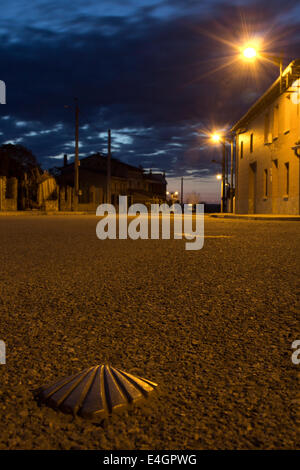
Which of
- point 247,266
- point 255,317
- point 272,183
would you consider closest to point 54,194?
point 272,183

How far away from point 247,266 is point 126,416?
4141 mm

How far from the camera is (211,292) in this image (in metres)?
3.98

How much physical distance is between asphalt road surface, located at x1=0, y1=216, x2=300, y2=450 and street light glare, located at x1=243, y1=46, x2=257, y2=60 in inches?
575

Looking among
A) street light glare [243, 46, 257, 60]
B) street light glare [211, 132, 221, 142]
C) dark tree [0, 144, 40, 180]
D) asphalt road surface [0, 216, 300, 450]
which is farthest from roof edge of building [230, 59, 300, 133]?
dark tree [0, 144, 40, 180]

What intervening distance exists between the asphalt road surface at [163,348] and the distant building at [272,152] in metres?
18.4

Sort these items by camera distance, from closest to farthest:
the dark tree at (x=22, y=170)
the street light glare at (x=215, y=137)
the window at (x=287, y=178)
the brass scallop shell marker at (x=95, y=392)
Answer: the brass scallop shell marker at (x=95, y=392), the window at (x=287, y=178), the dark tree at (x=22, y=170), the street light glare at (x=215, y=137)

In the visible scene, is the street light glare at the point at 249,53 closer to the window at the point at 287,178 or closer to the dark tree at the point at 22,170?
the window at the point at 287,178

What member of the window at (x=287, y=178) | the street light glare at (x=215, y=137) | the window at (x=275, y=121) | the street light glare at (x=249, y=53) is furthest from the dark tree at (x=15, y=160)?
the street light glare at (x=249, y=53)

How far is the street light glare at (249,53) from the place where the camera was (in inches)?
702

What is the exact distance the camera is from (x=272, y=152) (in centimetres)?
2631

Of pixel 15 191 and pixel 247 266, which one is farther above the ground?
pixel 15 191

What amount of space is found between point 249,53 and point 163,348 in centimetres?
1762
